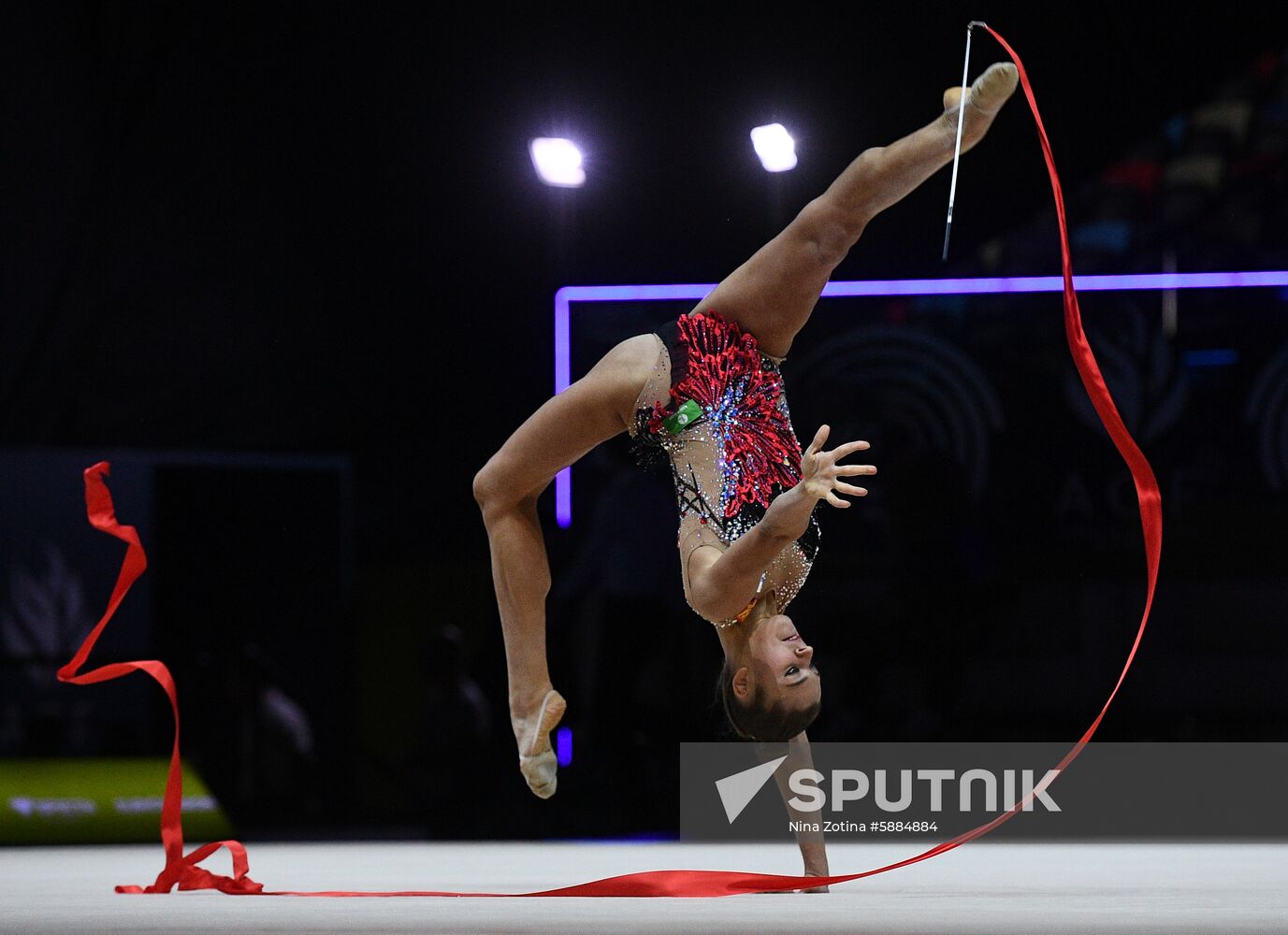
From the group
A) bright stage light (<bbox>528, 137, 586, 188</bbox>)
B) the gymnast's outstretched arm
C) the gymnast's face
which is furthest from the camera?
bright stage light (<bbox>528, 137, 586, 188</bbox>)

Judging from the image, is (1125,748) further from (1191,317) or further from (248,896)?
(248,896)

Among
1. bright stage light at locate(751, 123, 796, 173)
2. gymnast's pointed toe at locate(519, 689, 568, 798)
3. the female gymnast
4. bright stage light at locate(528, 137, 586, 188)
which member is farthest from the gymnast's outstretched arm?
bright stage light at locate(528, 137, 586, 188)

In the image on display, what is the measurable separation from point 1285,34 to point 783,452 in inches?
114

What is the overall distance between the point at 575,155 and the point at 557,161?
0.07m

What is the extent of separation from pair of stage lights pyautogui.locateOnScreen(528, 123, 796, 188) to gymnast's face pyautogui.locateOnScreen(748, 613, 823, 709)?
2.61 metres

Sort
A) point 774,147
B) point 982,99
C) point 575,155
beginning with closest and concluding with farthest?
1. point 982,99
2. point 774,147
3. point 575,155

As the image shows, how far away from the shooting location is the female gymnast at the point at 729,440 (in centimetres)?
326

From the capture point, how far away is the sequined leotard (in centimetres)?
335

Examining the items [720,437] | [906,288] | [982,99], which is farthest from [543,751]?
[906,288]

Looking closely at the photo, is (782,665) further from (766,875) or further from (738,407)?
(738,407)

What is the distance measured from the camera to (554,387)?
566cm

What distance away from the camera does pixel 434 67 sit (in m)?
5.60

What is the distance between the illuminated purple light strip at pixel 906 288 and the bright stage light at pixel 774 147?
0.45 metres

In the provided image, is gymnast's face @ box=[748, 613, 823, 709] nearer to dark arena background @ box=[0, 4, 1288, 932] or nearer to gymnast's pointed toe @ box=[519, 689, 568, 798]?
gymnast's pointed toe @ box=[519, 689, 568, 798]
